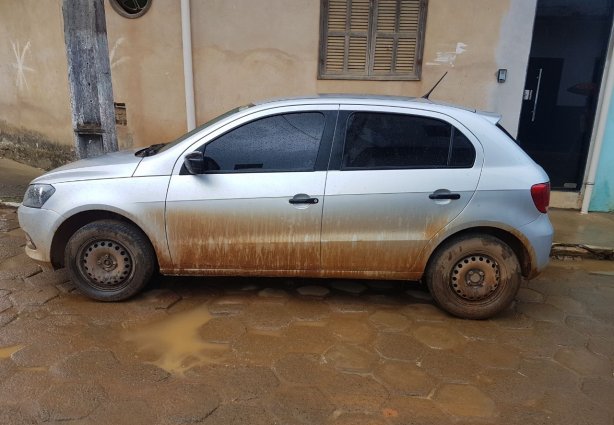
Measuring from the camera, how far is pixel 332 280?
4355 millimetres

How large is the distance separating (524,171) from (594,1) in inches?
155

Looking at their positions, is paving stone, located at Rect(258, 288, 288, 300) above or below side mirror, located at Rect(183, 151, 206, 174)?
below

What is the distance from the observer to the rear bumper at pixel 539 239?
3.57 metres

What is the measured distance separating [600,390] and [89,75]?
16.9 feet

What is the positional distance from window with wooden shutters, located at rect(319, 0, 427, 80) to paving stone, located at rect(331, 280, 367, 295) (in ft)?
10.3

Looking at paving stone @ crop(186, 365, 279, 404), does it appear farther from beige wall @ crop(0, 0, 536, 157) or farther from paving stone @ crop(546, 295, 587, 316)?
beige wall @ crop(0, 0, 536, 157)

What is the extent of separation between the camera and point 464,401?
111 inches

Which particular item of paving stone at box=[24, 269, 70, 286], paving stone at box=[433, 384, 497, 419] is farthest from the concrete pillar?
paving stone at box=[433, 384, 497, 419]

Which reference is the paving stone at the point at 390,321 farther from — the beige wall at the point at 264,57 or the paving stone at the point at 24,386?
the beige wall at the point at 264,57

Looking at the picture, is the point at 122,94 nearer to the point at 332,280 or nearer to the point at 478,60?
the point at 332,280

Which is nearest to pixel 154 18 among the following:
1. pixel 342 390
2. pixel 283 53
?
pixel 283 53

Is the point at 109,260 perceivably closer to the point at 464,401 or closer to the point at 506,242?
the point at 464,401

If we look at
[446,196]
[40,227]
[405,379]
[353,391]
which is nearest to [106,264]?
[40,227]

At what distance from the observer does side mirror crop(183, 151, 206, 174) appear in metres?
3.53
